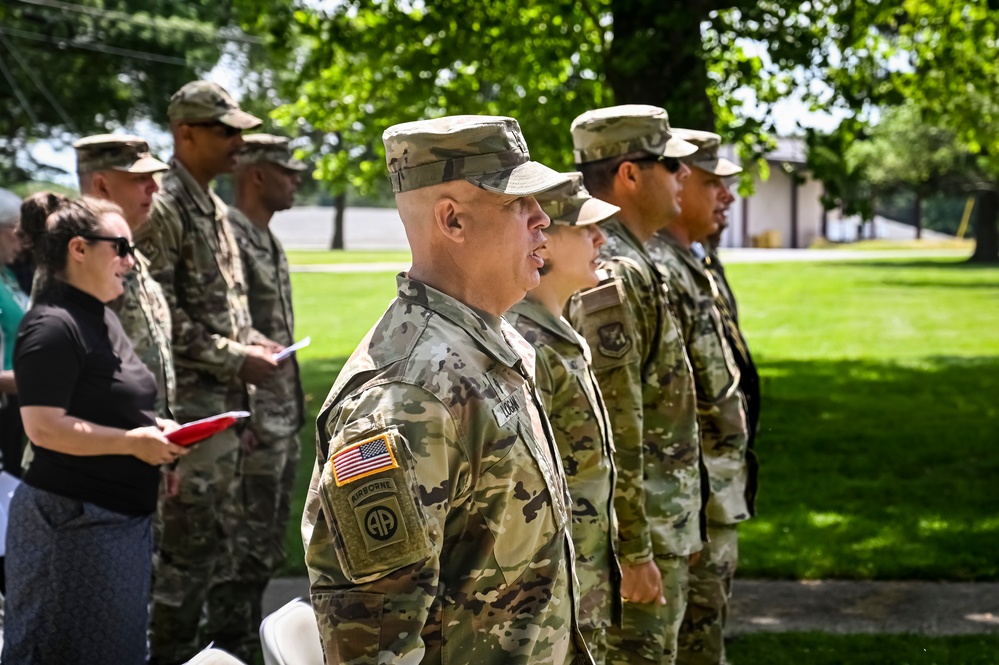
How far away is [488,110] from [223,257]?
8.33 metres

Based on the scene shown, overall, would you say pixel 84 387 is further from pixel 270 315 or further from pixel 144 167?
pixel 270 315

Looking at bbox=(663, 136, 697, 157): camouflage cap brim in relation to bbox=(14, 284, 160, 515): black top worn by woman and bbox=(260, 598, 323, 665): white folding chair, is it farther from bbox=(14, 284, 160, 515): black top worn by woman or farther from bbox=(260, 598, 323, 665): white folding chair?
bbox=(260, 598, 323, 665): white folding chair

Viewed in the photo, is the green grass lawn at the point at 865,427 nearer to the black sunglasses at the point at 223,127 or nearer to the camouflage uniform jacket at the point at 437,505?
the black sunglasses at the point at 223,127

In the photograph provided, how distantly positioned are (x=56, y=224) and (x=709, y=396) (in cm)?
239

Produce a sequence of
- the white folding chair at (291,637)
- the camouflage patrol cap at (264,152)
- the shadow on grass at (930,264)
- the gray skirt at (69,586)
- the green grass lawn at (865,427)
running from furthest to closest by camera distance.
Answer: the shadow on grass at (930,264) < the green grass lawn at (865,427) < the camouflage patrol cap at (264,152) < the gray skirt at (69,586) < the white folding chair at (291,637)

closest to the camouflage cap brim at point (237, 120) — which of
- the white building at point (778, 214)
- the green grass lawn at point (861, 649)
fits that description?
the green grass lawn at point (861, 649)

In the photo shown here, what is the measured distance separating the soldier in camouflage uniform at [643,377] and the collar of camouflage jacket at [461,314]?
5.27 ft

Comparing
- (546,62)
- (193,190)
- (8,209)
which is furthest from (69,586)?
(546,62)

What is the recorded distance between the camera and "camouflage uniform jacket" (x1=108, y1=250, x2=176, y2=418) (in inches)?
184

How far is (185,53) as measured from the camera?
18.8m

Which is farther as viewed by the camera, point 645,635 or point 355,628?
point 645,635

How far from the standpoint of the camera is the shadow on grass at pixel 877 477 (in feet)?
23.8

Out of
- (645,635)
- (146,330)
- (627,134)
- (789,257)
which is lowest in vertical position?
(789,257)

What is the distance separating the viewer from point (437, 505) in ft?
6.74
